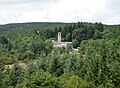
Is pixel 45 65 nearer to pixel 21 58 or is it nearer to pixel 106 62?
pixel 106 62

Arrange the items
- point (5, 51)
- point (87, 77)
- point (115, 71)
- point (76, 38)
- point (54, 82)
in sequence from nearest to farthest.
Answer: point (54, 82)
point (115, 71)
point (87, 77)
point (5, 51)
point (76, 38)

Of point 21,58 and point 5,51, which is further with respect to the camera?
point 5,51

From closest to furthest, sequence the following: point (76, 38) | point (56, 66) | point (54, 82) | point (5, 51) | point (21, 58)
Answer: point (54, 82)
point (56, 66)
point (21, 58)
point (5, 51)
point (76, 38)

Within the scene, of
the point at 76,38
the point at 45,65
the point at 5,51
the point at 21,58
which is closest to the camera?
the point at 45,65

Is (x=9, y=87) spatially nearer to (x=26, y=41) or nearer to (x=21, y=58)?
(x=21, y=58)

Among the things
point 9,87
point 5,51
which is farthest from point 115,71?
point 5,51

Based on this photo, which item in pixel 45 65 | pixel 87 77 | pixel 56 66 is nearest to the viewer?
pixel 87 77

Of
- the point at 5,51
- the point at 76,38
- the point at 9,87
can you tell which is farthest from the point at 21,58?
the point at 9,87

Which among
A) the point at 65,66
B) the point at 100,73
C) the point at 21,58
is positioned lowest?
the point at 21,58

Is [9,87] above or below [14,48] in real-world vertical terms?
above
